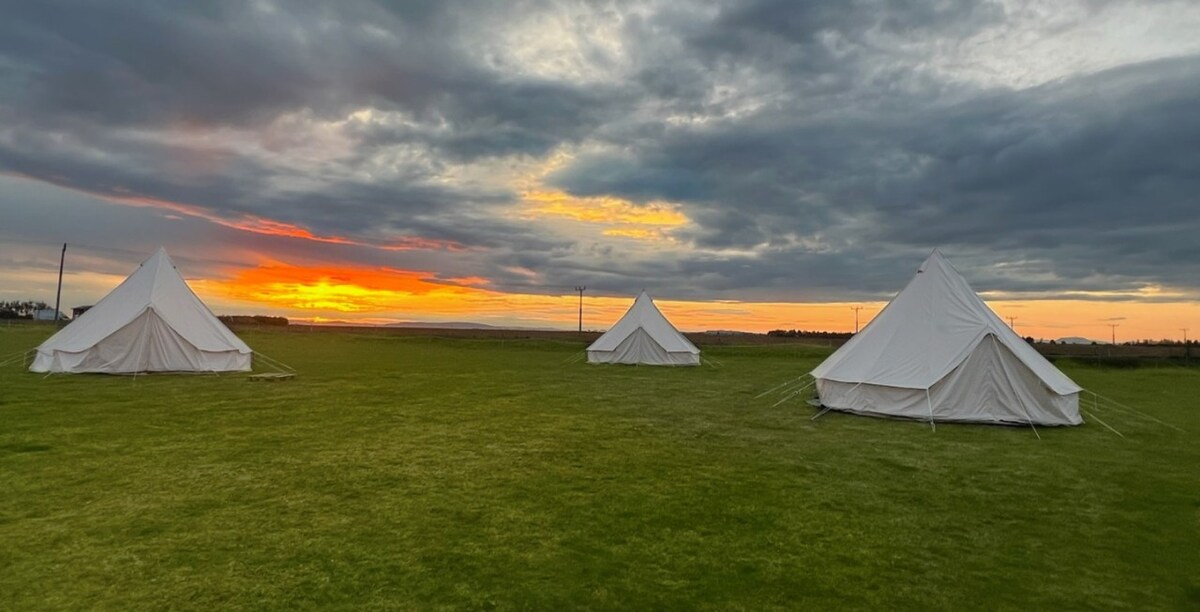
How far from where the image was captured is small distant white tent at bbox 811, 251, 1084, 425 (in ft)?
41.5

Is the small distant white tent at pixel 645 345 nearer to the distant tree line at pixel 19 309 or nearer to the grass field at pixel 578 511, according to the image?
the grass field at pixel 578 511

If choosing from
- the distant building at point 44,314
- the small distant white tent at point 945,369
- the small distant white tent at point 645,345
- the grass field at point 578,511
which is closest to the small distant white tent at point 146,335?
the grass field at point 578,511

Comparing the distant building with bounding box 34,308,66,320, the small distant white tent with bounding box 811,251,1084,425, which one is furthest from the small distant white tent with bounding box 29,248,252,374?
the distant building with bounding box 34,308,66,320

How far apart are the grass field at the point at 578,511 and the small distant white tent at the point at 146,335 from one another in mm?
7276

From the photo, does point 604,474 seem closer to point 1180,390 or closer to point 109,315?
point 109,315

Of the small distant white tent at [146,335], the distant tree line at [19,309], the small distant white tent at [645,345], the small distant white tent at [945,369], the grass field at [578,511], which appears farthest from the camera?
the distant tree line at [19,309]

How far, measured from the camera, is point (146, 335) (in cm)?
1981

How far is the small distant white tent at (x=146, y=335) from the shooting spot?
19.4m

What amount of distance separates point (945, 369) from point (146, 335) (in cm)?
2212

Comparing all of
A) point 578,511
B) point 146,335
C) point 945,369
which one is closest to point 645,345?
point 945,369

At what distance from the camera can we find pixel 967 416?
41.8 feet

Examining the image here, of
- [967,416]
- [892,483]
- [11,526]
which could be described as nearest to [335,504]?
[11,526]

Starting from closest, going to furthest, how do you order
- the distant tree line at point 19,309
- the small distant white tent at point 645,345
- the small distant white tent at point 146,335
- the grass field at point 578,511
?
the grass field at point 578,511 → the small distant white tent at point 146,335 → the small distant white tent at point 645,345 → the distant tree line at point 19,309

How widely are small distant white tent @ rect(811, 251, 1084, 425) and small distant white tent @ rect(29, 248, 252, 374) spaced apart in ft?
62.4
